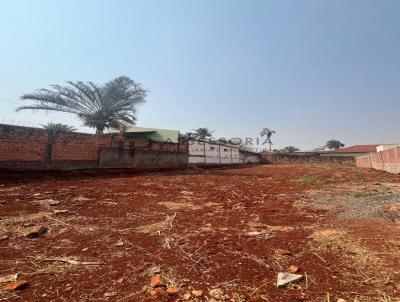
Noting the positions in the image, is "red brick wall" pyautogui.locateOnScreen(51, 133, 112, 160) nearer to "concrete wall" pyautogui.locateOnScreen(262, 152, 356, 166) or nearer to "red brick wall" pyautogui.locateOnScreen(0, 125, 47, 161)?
"red brick wall" pyautogui.locateOnScreen(0, 125, 47, 161)

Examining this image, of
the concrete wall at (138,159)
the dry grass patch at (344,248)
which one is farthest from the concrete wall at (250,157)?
the dry grass patch at (344,248)

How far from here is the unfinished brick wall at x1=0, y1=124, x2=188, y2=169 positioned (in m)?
9.98

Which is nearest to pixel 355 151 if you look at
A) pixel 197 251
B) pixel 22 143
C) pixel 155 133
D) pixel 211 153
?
pixel 211 153

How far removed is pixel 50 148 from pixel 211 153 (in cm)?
1465

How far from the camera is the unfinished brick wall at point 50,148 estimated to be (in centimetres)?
998

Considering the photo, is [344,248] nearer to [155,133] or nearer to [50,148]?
[50,148]

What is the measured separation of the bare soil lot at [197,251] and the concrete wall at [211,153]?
52.3 ft

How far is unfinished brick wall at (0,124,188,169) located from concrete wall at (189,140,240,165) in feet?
24.5

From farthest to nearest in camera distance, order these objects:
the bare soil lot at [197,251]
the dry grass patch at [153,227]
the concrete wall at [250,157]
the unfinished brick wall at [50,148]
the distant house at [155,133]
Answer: the concrete wall at [250,157], the distant house at [155,133], the unfinished brick wall at [50,148], the dry grass patch at [153,227], the bare soil lot at [197,251]

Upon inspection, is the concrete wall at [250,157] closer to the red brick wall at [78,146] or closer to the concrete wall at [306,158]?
the concrete wall at [306,158]

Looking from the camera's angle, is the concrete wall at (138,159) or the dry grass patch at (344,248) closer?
the dry grass patch at (344,248)

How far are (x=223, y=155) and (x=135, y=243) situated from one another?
2314 cm

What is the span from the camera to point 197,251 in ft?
10.0

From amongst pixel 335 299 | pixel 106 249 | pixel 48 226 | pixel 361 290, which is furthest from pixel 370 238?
pixel 48 226
